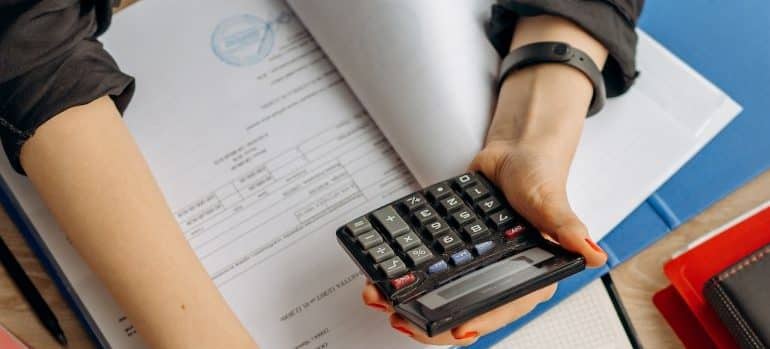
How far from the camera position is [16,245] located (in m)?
0.50

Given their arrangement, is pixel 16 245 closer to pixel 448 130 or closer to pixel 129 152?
pixel 129 152

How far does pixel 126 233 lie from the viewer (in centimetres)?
44

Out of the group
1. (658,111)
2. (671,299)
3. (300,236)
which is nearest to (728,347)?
(671,299)

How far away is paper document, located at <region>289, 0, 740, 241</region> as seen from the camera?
50 cm

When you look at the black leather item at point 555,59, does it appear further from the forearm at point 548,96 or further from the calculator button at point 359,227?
the calculator button at point 359,227

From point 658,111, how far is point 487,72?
0.12 meters

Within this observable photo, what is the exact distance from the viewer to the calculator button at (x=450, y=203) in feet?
1.41

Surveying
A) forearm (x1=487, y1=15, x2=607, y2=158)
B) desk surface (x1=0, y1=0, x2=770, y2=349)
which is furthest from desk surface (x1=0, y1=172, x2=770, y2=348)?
forearm (x1=487, y1=15, x2=607, y2=158)

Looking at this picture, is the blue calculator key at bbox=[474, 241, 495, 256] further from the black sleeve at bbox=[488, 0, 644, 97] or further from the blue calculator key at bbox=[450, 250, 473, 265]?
the black sleeve at bbox=[488, 0, 644, 97]

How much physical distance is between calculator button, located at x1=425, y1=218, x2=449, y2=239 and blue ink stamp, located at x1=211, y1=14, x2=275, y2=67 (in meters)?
0.20

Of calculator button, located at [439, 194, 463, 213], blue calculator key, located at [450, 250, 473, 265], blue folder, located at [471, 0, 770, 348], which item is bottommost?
blue folder, located at [471, 0, 770, 348]

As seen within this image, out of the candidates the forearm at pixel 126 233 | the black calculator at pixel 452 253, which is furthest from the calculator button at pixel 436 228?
the forearm at pixel 126 233

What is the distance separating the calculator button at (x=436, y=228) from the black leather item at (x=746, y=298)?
18cm

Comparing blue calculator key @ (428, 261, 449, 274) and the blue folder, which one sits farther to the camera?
the blue folder
